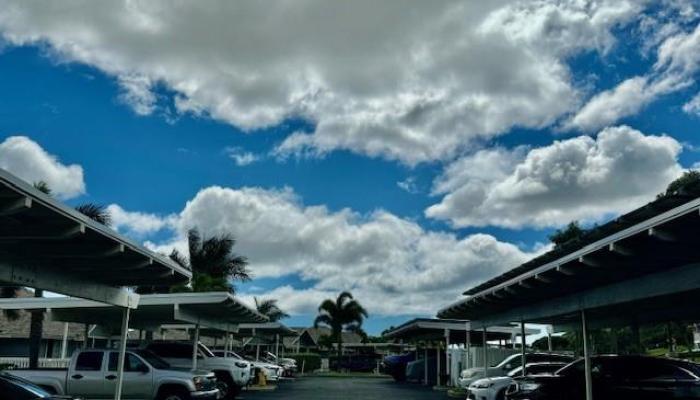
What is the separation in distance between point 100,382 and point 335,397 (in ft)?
33.2

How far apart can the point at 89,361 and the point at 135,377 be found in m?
1.18

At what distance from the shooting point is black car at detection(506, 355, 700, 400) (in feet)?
42.2

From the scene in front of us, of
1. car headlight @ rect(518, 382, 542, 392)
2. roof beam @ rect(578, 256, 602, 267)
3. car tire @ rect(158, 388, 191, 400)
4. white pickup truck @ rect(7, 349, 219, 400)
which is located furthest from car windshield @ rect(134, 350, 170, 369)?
roof beam @ rect(578, 256, 602, 267)

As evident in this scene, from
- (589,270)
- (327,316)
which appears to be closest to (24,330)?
(327,316)

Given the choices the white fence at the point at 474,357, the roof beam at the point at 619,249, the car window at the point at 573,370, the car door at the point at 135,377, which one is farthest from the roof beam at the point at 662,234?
the white fence at the point at 474,357

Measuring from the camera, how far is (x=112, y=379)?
15.2 metres

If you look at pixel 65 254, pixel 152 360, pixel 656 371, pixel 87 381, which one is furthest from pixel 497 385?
pixel 65 254

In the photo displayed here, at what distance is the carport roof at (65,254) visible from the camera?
8.05m

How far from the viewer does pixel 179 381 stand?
50.3 feet

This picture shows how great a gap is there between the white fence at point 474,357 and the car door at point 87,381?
1418cm

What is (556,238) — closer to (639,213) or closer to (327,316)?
(327,316)

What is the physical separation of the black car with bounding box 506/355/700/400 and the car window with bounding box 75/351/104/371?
9569 millimetres

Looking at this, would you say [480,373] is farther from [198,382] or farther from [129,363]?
[129,363]

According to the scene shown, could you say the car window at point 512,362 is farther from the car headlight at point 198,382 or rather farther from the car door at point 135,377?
the car door at point 135,377
